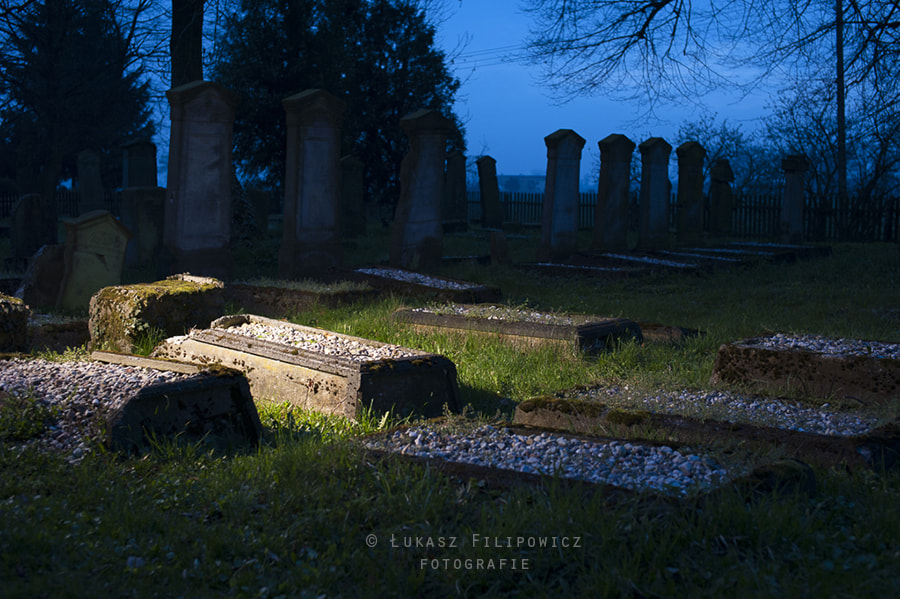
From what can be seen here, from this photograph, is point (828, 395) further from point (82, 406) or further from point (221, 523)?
point (82, 406)

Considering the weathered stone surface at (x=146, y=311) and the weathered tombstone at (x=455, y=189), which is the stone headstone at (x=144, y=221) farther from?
the weathered tombstone at (x=455, y=189)

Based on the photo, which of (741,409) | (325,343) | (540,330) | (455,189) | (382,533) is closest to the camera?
(382,533)

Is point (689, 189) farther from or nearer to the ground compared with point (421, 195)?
farther from the ground

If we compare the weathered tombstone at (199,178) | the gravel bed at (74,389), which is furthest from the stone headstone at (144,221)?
the gravel bed at (74,389)

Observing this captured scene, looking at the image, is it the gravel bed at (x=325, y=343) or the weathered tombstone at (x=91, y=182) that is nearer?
the gravel bed at (x=325, y=343)

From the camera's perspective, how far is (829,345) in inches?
223

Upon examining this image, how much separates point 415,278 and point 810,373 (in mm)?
5324

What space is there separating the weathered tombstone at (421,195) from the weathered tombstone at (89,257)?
13.0 feet

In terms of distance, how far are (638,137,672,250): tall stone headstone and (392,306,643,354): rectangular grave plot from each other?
356 inches

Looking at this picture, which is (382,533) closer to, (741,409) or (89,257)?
(741,409)

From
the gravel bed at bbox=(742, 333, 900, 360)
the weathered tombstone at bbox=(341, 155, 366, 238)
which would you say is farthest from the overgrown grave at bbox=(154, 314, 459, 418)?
the weathered tombstone at bbox=(341, 155, 366, 238)

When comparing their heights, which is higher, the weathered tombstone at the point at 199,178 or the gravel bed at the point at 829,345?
the weathered tombstone at the point at 199,178

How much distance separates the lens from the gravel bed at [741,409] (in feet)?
14.3

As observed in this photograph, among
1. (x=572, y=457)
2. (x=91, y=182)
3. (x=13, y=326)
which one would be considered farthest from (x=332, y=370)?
(x=91, y=182)
